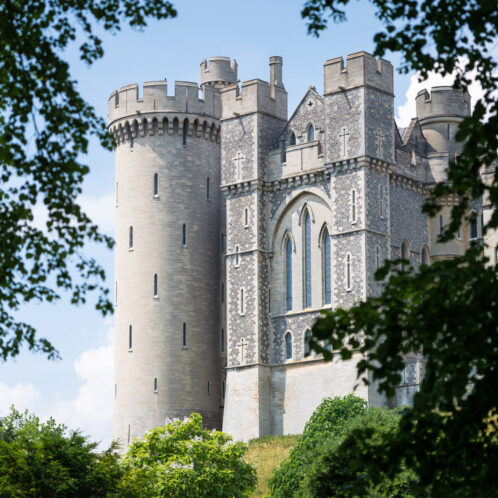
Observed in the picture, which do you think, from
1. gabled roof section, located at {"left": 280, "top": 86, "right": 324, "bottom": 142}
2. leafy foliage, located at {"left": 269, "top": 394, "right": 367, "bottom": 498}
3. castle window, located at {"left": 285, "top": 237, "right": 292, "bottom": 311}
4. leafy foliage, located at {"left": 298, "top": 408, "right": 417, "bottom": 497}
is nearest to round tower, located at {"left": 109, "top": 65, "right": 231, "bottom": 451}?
castle window, located at {"left": 285, "top": 237, "right": 292, "bottom": 311}

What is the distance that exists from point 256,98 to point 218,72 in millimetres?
10696

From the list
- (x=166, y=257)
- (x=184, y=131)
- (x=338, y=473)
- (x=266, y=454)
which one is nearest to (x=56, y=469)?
(x=338, y=473)

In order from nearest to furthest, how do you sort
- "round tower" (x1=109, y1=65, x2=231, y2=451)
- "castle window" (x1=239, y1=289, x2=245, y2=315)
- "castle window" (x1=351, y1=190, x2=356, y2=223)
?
"castle window" (x1=351, y1=190, x2=356, y2=223), "castle window" (x1=239, y1=289, x2=245, y2=315), "round tower" (x1=109, y1=65, x2=231, y2=451)

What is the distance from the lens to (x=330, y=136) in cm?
Result: 6031

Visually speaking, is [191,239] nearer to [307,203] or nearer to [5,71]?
[307,203]

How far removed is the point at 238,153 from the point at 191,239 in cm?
554

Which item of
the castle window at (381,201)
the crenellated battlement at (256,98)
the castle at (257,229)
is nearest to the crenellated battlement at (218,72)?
the castle at (257,229)

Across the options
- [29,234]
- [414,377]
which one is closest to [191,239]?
[414,377]

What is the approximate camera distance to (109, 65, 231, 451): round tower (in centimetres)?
6394

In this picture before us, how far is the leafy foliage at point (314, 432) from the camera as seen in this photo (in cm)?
4547

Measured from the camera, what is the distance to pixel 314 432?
51.1 meters

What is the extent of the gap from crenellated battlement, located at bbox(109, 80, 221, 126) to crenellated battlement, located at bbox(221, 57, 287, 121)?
293 centimetres

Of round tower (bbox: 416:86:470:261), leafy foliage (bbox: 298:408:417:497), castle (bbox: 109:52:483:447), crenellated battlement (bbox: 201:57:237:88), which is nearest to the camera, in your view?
leafy foliage (bbox: 298:408:417:497)

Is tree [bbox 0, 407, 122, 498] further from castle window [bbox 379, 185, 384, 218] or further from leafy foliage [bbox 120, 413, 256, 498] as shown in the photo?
castle window [bbox 379, 185, 384, 218]
